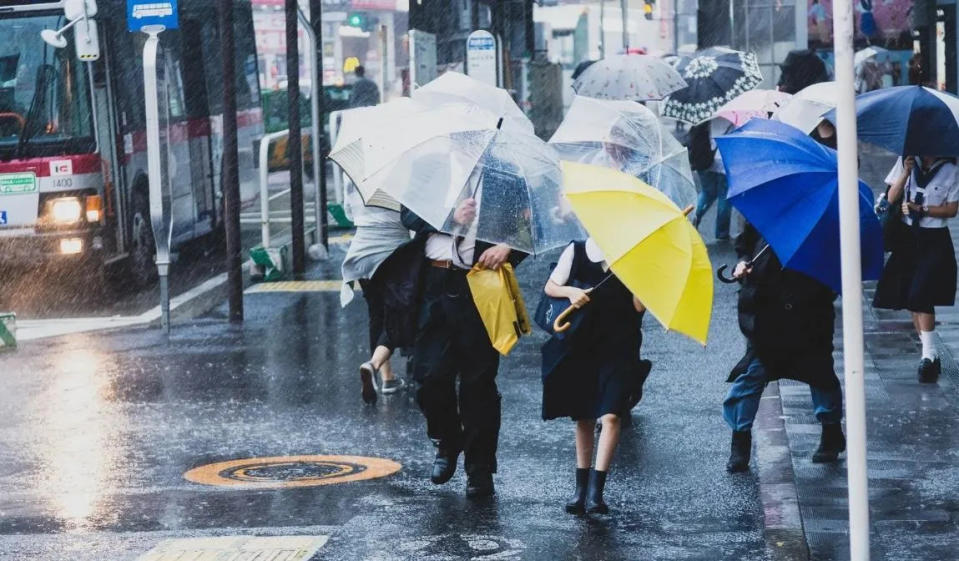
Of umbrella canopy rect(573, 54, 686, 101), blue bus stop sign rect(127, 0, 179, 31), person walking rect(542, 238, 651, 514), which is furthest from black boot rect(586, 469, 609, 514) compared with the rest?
umbrella canopy rect(573, 54, 686, 101)

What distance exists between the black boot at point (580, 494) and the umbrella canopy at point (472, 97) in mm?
1562

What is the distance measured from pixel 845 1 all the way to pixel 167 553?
350cm

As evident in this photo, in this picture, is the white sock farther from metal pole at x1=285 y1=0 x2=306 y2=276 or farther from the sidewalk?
metal pole at x1=285 y1=0 x2=306 y2=276

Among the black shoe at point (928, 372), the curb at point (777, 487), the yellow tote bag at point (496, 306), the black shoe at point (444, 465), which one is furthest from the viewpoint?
the black shoe at point (928, 372)

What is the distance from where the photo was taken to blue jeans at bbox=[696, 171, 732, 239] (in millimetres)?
18922

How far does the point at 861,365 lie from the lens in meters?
5.79

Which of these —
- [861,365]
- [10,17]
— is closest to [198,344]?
[10,17]

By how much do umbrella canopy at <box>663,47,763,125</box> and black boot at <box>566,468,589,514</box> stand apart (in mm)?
9916

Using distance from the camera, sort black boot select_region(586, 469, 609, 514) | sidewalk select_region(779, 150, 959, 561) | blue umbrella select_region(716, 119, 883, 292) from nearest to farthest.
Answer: sidewalk select_region(779, 150, 959, 561), blue umbrella select_region(716, 119, 883, 292), black boot select_region(586, 469, 609, 514)

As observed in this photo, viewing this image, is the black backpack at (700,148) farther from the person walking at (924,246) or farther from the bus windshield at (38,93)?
the person walking at (924,246)

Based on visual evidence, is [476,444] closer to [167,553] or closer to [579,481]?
[579,481]

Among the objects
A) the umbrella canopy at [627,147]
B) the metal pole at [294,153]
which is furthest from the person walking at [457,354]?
the metal pole at [294,153]

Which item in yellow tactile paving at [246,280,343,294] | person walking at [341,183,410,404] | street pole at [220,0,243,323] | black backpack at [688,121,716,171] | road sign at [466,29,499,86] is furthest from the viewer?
road sign at [466,29,499,86]

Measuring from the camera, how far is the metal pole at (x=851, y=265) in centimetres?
575
